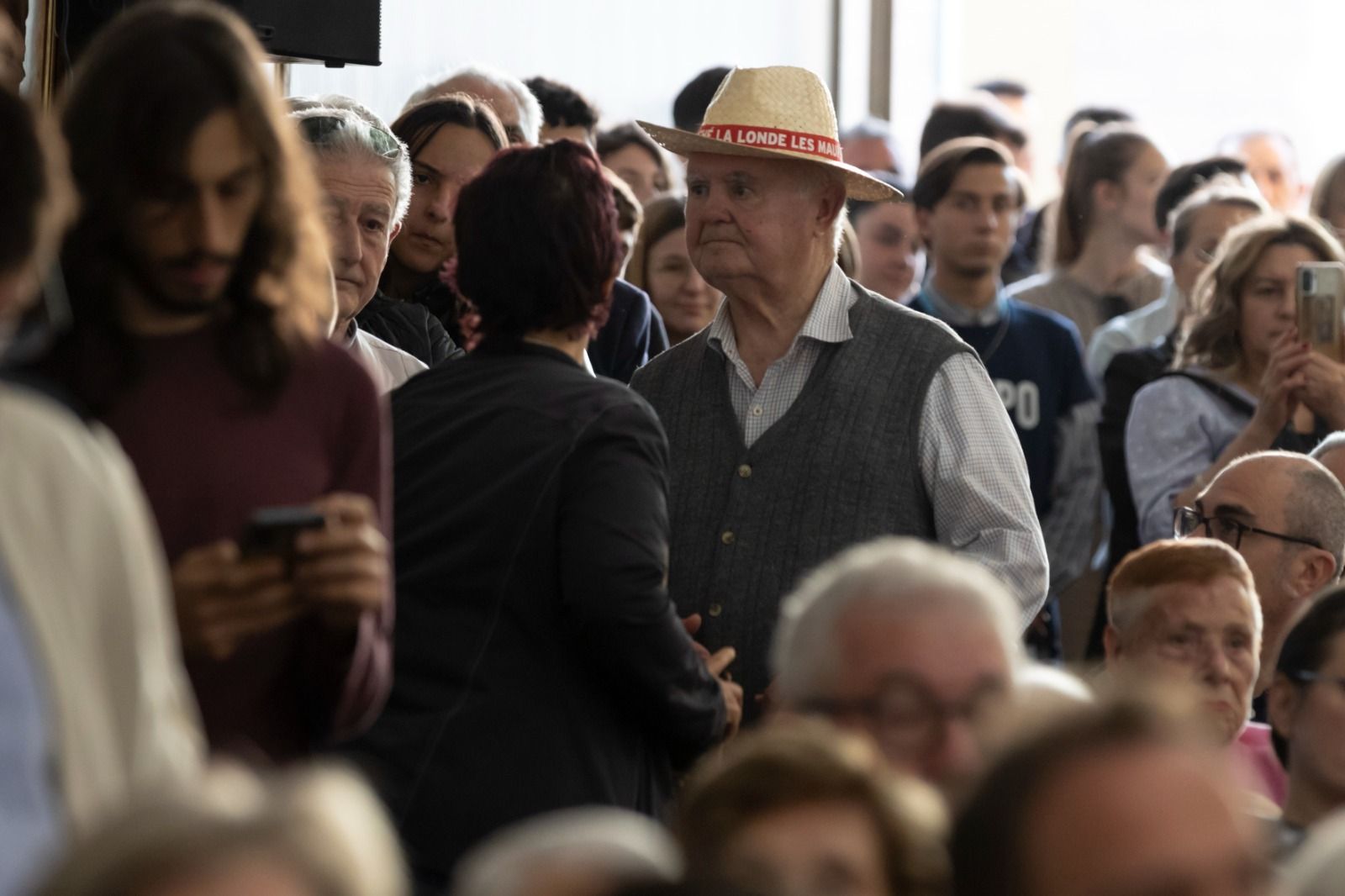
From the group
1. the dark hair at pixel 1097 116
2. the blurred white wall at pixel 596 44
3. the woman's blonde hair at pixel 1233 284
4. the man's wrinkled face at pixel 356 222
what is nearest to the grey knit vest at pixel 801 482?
the man's wrinkled face at pixel 356 222

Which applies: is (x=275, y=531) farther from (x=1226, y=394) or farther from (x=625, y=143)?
(x=625, y=143)

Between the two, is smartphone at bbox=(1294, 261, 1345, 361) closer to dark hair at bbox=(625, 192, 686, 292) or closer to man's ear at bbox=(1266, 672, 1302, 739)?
dark hair at bbox=(625, 192, 686, 292)

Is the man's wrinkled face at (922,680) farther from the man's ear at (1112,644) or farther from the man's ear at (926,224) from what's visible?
the man's ear at (926,224)

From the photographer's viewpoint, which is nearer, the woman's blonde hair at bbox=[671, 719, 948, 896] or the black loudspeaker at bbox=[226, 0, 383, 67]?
the woman's blonde hair at bbox=[671, 719, 948, 896]

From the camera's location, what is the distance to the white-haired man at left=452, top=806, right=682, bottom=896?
1.70 metres

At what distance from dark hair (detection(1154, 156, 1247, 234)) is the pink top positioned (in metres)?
3.60

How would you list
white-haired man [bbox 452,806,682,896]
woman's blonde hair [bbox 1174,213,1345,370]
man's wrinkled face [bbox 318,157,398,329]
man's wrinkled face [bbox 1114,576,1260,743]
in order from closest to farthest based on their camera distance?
1. white-haired man [bbox 452,806,682,896]
2. man's wrinkled face [bbox 1114,576,1260,743]
3. man's wrinkled face [bbox 318,157,398,329]
4. woman's blonde hair [bbox 1174,213,1345,370]

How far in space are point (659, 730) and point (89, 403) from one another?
1.11 meters

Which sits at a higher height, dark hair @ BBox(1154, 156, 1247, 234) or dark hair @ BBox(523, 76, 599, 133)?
dark hair @ BBox(523, 76, 599, 133)

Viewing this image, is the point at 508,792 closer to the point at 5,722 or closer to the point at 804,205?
the point at 5,722

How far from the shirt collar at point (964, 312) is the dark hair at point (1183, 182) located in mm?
1206

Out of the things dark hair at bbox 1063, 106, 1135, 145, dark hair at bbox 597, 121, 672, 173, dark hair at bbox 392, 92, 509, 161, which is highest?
dark hair at bbox 392, 92, 509, 161

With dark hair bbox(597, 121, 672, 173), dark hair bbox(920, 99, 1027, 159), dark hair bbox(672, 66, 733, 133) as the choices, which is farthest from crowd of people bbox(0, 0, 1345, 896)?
dark hair bbox(920, 99, 1027, 159)

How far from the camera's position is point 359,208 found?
408 cm
